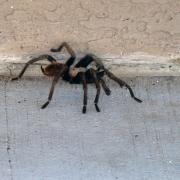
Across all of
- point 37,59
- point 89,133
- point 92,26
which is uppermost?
point 92,26

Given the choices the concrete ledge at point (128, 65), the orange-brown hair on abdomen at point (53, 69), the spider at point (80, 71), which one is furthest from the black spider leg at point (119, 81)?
the orange-brown hair on abdomen at point (53, 69)

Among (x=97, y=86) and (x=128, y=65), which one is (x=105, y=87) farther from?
(x=128, y=65)

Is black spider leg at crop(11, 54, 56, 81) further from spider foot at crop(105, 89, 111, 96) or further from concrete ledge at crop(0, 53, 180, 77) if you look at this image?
spider foot at crop(105, 89, 111, 96)

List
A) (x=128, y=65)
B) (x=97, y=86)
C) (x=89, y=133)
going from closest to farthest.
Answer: (x=89, y=133) → (x=97, y=86) → (x=128, y=65)

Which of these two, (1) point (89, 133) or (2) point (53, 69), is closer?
(1) point (89, 133)

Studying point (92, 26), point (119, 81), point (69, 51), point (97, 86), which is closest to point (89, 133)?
point (97, 86)

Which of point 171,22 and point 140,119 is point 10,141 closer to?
point 140,119

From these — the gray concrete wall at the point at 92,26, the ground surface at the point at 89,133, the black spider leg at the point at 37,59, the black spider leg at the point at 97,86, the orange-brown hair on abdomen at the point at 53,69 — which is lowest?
the ground surface at the point at 89,133

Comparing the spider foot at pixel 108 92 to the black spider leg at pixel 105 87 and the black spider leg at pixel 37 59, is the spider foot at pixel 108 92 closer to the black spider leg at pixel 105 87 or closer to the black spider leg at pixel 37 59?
the black spider leg at pixel 105 87
